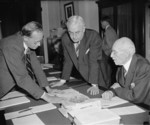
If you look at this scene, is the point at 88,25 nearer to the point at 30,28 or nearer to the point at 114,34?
the point at 114,34

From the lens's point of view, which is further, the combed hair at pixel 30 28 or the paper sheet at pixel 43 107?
the combed hair at pixel 30 28

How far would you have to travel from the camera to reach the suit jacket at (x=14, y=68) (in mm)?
1858

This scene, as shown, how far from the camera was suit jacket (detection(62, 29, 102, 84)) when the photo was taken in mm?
2436

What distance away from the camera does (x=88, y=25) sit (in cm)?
668

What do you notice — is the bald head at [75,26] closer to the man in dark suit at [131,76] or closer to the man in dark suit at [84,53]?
the man in dark suit at [84,53]

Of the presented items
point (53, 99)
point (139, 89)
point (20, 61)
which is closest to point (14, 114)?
point (53, 99)

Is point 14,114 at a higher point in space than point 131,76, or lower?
lower

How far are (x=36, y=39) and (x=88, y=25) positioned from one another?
494 cm

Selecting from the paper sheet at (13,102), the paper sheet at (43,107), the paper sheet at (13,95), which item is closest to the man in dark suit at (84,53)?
the paper sheet at (13,95)

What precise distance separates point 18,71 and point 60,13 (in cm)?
629

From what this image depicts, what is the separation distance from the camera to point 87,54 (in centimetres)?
251

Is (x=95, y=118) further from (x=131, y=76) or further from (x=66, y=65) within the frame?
(x=66, y=65)

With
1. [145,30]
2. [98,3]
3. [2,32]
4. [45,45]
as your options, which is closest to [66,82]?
[145,30]

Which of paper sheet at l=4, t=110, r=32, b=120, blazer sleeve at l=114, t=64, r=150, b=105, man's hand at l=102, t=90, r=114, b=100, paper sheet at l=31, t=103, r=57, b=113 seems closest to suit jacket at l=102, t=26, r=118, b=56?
blazer sleeve at l=114, t=64, r=150, b=105
